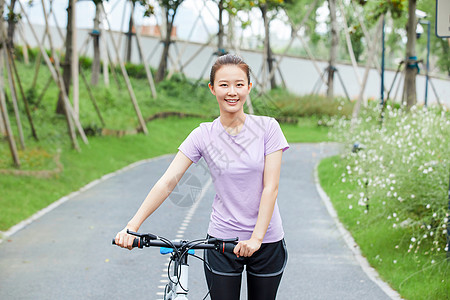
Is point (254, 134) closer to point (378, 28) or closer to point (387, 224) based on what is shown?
point (387, 224)

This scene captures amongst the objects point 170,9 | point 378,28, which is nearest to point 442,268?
point 378,28

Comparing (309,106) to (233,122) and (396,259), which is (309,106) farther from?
(233,122)

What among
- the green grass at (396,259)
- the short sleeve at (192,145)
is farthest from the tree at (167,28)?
the short sleeve at (192,145)

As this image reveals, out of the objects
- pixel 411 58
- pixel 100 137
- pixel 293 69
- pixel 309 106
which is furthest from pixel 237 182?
pixel 293 69

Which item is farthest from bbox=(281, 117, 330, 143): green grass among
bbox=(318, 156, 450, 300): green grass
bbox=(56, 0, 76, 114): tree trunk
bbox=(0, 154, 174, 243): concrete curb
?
bbox=(318, 156, 450, 300): green grass

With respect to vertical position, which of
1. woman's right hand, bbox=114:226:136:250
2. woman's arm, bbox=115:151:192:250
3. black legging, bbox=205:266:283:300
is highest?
woman's arm, bbox=115:151:192:250

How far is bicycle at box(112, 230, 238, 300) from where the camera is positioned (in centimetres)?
331

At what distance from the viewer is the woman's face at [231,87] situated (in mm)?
3605

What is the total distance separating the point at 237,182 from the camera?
3.62 meters

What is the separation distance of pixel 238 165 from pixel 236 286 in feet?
2.32

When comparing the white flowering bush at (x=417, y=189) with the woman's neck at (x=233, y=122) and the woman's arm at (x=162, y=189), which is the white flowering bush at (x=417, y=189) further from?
the woman's arm at (x=162, y=189)

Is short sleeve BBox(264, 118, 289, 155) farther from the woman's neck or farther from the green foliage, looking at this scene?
the green foliage

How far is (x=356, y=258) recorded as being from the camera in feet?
29.2

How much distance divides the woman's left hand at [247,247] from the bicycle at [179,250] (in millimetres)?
33
